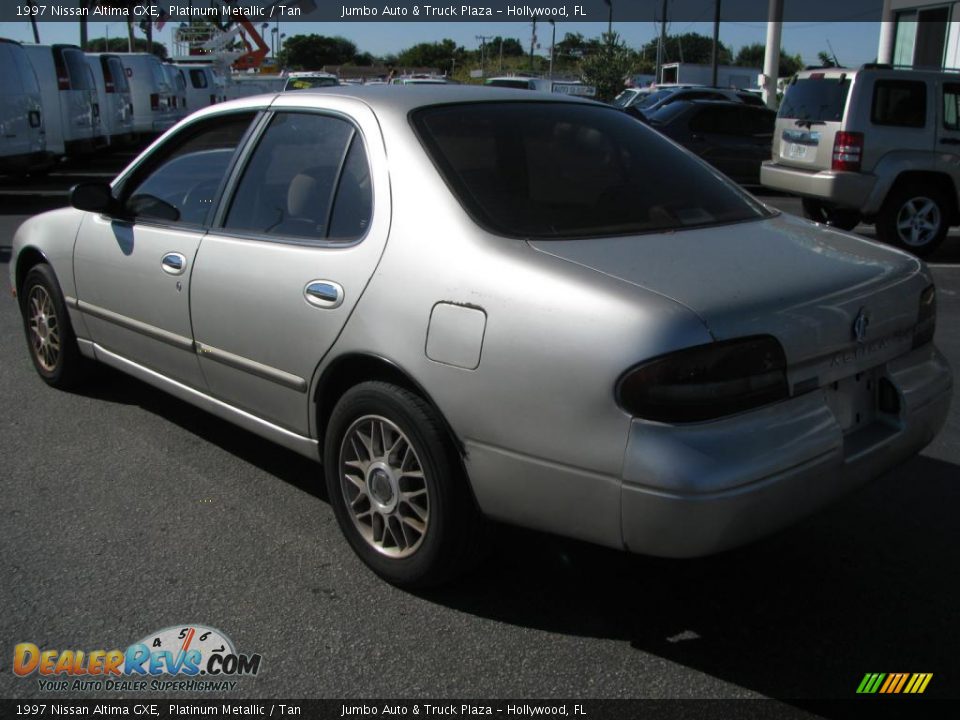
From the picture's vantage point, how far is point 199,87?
100ft

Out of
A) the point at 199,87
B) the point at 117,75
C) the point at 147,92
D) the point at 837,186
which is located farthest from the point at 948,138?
the point at 199,87

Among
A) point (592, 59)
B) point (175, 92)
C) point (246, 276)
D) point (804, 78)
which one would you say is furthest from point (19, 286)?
point (592, 59)

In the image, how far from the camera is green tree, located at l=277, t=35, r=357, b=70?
343ft

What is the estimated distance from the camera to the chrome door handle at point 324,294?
3297 mm

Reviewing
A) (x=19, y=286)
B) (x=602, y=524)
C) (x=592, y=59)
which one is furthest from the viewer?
(x=592, y=59)

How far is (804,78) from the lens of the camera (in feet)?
35.6

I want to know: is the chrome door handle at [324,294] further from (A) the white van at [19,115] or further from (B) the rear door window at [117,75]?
(B) the rear door window at [117,75]

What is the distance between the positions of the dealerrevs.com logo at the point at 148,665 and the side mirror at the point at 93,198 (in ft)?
7.30

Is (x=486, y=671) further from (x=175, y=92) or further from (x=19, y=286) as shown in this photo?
(x=175, y=92)

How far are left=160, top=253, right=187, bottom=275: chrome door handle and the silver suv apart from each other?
793 centimetres

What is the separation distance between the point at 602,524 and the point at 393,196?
130 centimetres

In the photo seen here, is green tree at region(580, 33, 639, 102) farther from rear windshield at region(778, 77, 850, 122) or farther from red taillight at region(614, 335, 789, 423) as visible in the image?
red taillight at region(614, 335, 789, 423)

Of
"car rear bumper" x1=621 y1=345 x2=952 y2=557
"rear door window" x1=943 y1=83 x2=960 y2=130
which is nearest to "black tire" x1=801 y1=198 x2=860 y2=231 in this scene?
"rear door window" x1=943 y1=83 x2=960 y2=130

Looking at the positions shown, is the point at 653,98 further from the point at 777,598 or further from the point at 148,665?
the point at 148,665
